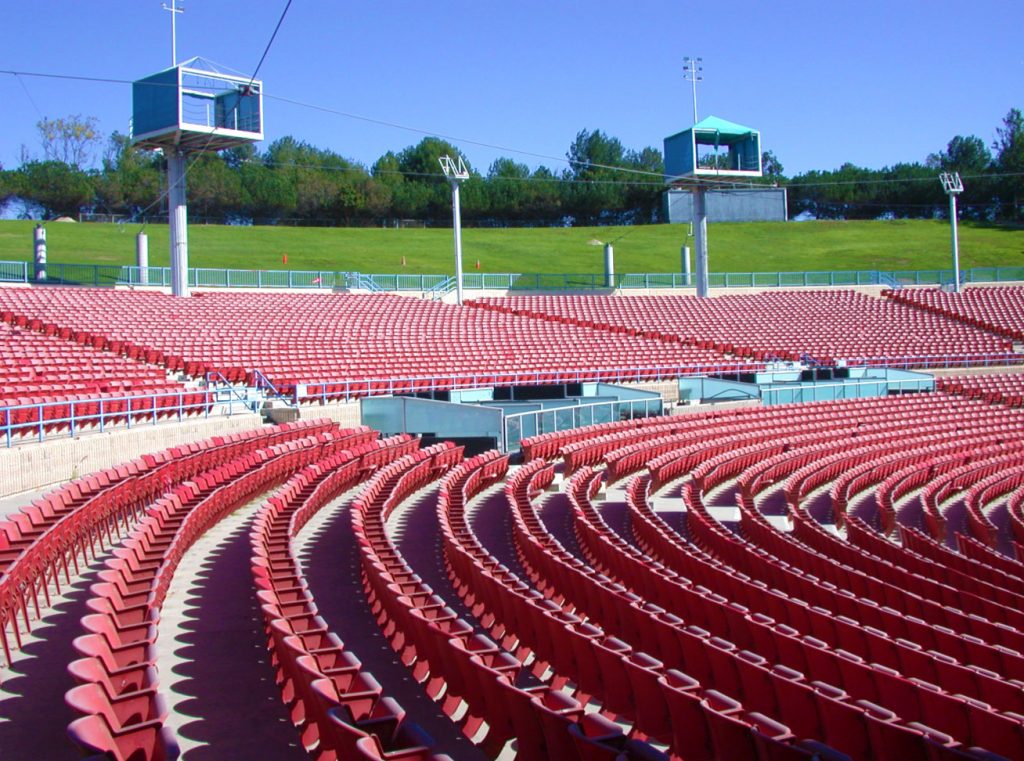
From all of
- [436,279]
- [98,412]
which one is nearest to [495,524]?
[98,412]

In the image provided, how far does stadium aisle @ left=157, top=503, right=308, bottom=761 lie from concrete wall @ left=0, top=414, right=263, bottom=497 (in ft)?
12.8

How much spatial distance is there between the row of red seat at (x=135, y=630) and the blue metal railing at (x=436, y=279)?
75.7ft

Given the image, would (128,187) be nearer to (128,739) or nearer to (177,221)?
(177,221)

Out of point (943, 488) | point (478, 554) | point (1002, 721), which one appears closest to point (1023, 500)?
point (943, 488)

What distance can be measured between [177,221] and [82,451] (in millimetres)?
17807

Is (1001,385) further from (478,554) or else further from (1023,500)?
(478,554)

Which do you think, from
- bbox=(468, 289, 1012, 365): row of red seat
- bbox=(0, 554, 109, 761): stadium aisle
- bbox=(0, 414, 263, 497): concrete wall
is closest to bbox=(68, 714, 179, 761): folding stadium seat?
bbox=(0, 554, 109, 761): stadium aisle

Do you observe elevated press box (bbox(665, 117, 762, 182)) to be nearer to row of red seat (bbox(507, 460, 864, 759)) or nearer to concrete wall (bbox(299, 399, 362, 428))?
concrete wall (bbox(299, 399, 362, 428))

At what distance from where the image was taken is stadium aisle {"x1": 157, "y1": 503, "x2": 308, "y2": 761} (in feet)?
18.2

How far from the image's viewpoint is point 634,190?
82562 mm

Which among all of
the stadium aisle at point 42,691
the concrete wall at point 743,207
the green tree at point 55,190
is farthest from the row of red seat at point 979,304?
the green tree at point 55,190

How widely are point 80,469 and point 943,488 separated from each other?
12.8 meters

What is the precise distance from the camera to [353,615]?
8133 millimetres

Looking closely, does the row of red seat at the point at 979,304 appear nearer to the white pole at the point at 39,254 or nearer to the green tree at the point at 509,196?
the white pole at the point at 39,254
